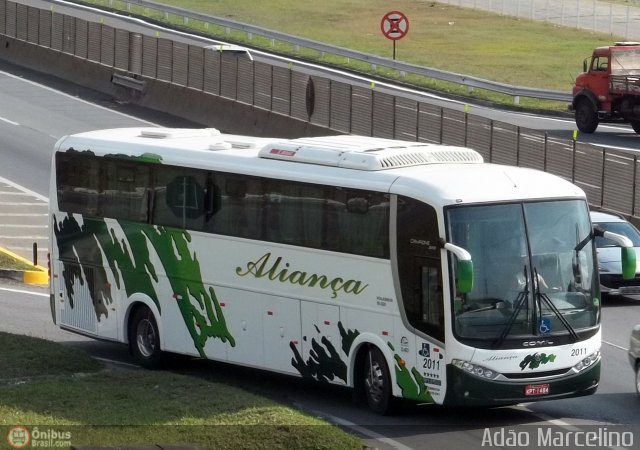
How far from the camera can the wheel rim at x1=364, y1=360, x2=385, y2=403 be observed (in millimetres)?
15453

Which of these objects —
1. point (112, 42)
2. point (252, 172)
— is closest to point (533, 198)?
point (252, 172)

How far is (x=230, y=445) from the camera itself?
1236 cm

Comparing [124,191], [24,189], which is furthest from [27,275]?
[124,191]

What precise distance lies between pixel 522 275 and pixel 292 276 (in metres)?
Result: 3.11

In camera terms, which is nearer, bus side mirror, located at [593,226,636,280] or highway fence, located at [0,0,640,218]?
bus side mirror, located at [593,226,636,280]

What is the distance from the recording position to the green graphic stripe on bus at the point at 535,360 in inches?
578

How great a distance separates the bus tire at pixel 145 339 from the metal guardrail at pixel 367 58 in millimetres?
35140

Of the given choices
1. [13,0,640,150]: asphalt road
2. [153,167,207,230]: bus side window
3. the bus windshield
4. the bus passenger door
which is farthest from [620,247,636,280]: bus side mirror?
[13,0,640,150]: asphalt road

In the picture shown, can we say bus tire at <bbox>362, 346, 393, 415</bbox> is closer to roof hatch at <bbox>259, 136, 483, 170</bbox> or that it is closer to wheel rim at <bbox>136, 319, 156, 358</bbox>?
roof hatch at <bbox>259, 136, 483, 170</bbox>

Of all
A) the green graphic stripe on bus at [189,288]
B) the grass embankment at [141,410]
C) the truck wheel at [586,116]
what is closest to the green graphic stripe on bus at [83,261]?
the green graphic stripe on bus at [189,288]

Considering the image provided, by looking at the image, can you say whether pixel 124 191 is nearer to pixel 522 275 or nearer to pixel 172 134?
pixel 172 134

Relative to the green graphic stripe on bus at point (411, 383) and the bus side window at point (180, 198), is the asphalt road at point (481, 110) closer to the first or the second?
the bus side window at point (180, 198)

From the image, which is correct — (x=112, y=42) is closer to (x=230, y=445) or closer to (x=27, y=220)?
(x=27, y=220)

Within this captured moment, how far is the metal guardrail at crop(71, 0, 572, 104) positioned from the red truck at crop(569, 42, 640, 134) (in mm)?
6230
